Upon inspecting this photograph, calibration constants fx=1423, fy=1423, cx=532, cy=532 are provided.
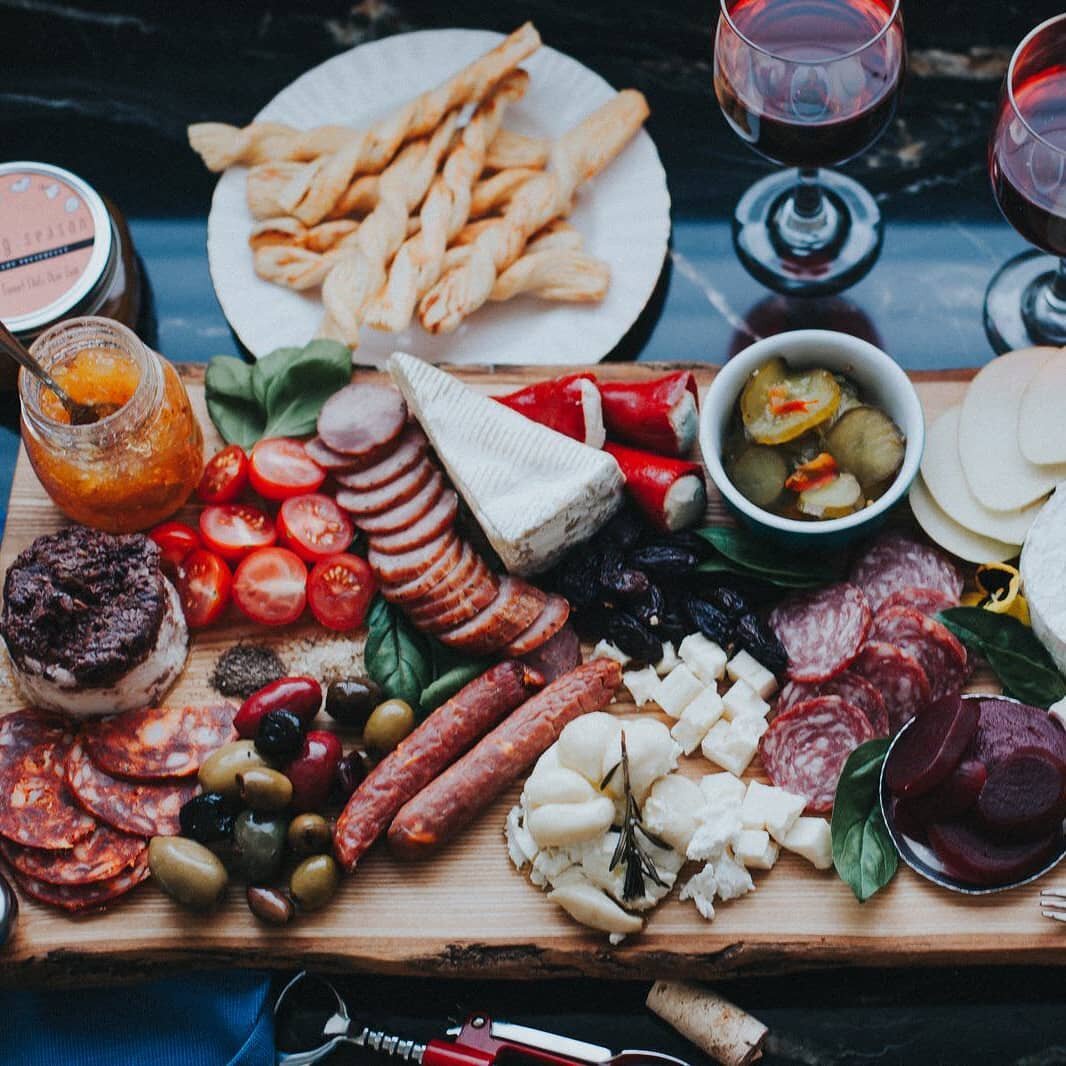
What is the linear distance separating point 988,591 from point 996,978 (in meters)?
0.64

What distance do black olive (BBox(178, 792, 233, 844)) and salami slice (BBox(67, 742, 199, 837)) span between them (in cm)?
5

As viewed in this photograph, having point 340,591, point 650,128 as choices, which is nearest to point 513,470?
point 340,591

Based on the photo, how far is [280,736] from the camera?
2.26 m

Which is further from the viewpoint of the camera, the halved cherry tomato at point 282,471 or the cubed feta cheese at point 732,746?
the halved cherry tomato at point 282,471

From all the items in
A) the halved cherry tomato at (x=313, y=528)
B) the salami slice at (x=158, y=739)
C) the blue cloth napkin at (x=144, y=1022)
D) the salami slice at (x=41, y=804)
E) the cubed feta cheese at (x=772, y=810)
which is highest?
the halved cherry tomato at (x=313, y=528)

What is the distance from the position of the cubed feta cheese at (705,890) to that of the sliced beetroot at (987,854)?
35 cm

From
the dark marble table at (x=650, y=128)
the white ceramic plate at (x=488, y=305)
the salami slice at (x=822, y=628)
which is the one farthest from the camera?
the dark marble table at (x=650, y=128)

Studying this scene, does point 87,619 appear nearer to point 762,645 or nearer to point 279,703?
point 279,703

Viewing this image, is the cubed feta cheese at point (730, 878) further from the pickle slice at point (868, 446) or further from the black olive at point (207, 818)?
the black olive at point (207, 818)

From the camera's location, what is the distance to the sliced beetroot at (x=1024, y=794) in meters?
2.11

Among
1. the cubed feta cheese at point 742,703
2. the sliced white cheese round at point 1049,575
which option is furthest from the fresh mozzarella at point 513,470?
the sliced white cheese round at point 1049,575

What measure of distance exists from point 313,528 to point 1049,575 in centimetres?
123

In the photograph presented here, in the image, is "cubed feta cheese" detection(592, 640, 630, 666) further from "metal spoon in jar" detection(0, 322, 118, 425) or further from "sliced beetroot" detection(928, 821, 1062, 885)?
"metal spoon in jar" detection(0, 322, 118, 425)

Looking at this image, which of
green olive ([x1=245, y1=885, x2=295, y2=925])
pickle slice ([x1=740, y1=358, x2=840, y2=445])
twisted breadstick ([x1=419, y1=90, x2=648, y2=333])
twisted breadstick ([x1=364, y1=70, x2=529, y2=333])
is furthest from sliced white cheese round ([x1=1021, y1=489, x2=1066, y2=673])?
green olive ([x1=245, y1=885, x2=295, y2=925])
